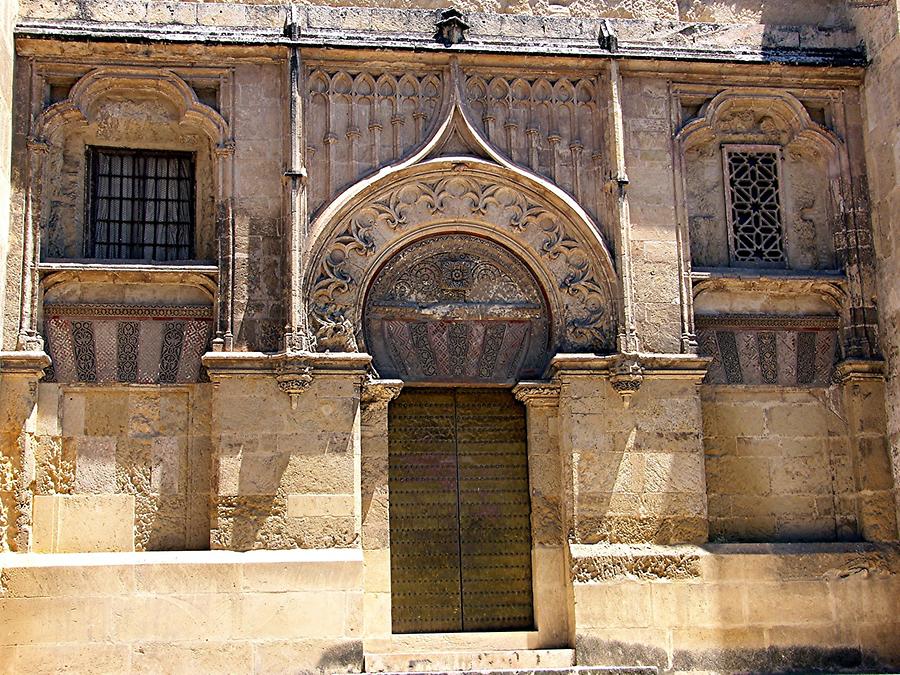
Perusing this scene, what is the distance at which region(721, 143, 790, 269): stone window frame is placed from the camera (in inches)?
A: 488

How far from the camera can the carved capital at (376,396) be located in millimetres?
11461

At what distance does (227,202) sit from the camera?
38.1 ft

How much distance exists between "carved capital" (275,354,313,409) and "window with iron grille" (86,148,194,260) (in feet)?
5.15

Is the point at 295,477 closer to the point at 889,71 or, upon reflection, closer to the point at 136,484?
the point at 136,484

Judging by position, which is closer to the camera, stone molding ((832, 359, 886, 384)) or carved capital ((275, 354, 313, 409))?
carved capital ((275, 354, 313, 409))

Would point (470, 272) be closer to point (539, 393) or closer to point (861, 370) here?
point (539, 393)

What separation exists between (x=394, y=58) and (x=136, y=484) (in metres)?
4.59

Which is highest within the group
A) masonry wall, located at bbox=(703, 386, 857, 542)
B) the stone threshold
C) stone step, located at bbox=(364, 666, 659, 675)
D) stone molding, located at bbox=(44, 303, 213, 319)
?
stone molding, located at bbox=(44, 303, 213, 319)

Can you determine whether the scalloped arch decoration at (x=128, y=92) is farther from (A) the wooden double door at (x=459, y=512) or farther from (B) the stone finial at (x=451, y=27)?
(A) the wooden double door at (x=459, y=512)

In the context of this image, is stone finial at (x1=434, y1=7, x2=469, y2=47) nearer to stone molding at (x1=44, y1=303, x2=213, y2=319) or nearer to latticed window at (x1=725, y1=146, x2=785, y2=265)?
latticed window at (x1=725, y1=146, x2=785, y2=265)

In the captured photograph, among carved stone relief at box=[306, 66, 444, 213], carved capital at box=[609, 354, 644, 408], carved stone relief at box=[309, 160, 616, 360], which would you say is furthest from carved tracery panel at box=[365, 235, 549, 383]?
carved stone relief at box=[306, 66, 444, 213]

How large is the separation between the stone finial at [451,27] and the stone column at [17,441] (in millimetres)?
4682

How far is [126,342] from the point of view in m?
11.3

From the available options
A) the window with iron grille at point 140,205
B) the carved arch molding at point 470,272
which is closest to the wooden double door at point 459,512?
the carved arch molding at point 470,272
